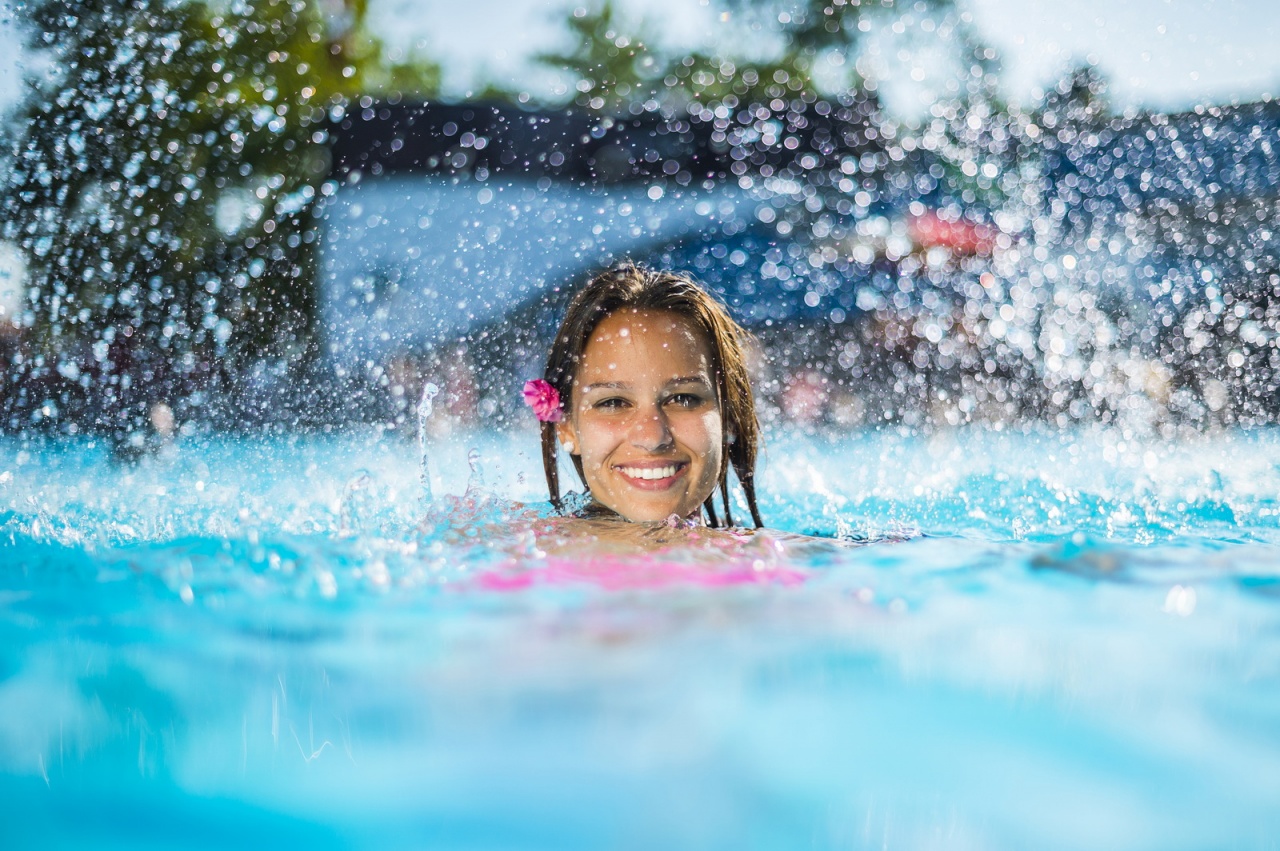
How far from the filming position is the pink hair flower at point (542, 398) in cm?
266

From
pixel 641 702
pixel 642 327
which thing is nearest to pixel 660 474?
pixel 642 327

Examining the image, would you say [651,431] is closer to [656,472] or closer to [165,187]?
[656,472]

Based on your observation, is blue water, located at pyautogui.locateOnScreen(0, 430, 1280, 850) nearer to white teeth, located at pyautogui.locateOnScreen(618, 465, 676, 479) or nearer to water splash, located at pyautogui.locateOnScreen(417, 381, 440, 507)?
white teeth, located at pyautogui.locateOnScreen(618, 465, 676, 479)

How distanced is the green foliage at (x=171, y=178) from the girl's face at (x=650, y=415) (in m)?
4.17

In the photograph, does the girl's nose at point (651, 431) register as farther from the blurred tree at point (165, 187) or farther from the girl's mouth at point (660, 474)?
the blurred tree at point (165, 187)

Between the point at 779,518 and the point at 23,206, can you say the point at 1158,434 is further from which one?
the point at 23,206

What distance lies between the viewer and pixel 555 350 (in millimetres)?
2758

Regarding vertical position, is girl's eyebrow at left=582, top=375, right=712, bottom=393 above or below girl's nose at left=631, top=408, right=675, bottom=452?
above

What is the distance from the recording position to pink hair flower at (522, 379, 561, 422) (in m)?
2.66

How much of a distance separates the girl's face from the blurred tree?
163 inches

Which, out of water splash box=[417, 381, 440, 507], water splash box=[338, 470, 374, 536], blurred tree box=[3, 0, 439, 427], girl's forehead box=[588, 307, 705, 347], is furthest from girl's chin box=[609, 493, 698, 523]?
blurred tree box=[3, 0, 439, 427]

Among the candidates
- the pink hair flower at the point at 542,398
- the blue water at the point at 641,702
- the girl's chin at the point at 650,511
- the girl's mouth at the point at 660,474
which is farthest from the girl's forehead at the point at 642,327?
the blue water at the point at 641,702

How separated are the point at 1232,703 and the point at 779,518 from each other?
2.97m

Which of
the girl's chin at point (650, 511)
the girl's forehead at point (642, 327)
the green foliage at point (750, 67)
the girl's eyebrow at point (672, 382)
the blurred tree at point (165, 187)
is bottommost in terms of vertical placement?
the girl's chin at point (650, 511)
